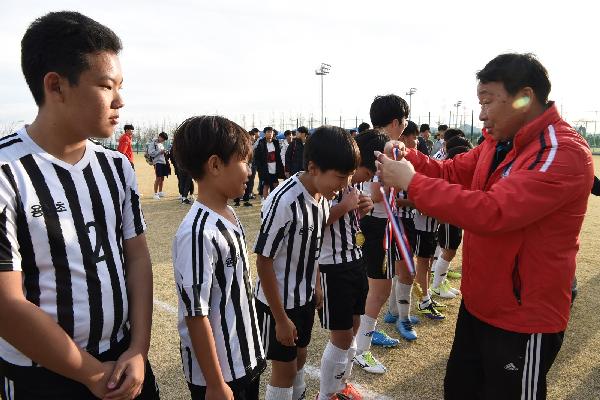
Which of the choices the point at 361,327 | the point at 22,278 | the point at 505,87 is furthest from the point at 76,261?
the point at 361,327

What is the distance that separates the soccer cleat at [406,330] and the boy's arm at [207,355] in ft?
9.32

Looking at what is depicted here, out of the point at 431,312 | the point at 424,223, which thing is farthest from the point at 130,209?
the point at 431,312

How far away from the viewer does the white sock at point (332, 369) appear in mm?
2930

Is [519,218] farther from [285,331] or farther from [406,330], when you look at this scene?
[406,330]

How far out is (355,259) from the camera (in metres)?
3.00

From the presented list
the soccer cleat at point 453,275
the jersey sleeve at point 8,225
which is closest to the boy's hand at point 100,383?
the jersey sleeve at point 8,225

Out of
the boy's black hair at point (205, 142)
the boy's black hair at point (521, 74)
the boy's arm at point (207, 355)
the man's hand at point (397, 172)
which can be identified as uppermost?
the boy's black hair at point (521, 74)

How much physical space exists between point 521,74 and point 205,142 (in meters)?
1.58

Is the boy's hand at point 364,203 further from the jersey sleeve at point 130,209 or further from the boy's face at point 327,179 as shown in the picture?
the jersey sleeve at point 130,209

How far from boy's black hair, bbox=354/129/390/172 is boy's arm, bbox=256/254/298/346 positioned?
3.98ft

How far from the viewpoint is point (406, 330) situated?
421 cm

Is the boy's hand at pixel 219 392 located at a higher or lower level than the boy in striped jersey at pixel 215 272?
lower

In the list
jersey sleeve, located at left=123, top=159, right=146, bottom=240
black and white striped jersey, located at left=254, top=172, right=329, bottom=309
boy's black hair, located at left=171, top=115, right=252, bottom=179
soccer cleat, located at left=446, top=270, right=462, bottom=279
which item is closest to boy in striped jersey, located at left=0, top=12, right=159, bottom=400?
jersey sleeve, located at left=123, top=159, right=146, bottom=240

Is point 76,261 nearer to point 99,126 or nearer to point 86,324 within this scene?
point 86,324
